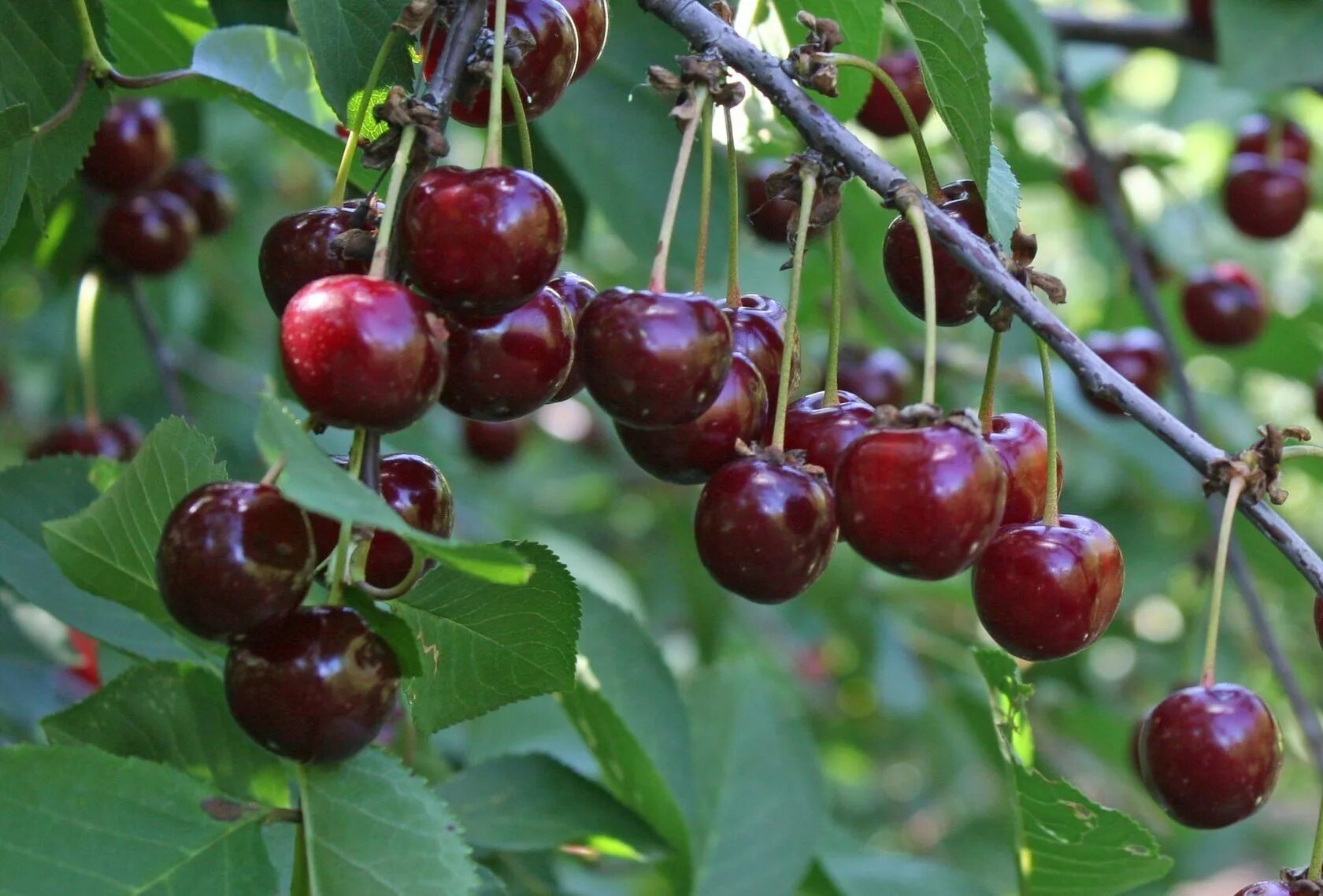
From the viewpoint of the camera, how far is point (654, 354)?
122 cm

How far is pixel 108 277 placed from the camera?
271cm

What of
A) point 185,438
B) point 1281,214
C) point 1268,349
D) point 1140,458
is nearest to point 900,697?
point 1140,458

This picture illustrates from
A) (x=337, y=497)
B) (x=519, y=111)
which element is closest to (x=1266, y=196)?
(x=519, y=111)

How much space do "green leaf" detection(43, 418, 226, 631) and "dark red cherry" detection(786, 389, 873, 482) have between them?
568mm

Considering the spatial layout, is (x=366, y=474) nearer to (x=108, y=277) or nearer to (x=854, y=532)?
(x=854, y=532)

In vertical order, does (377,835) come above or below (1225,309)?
above

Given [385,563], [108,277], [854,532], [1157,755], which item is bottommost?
[108,277]

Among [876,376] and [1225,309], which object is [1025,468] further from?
[1225,309]

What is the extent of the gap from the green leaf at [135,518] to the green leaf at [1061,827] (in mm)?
827

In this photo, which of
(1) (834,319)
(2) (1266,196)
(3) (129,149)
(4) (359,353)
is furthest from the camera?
(2) (1266,196)

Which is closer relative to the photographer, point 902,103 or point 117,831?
point 117,831

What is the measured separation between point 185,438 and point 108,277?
1577mm

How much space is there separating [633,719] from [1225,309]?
2.25 metres

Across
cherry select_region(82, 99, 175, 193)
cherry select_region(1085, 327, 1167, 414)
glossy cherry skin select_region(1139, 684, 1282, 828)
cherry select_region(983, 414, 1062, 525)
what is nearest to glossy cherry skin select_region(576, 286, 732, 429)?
cherry select_region(983, 414, 1062, 525)
